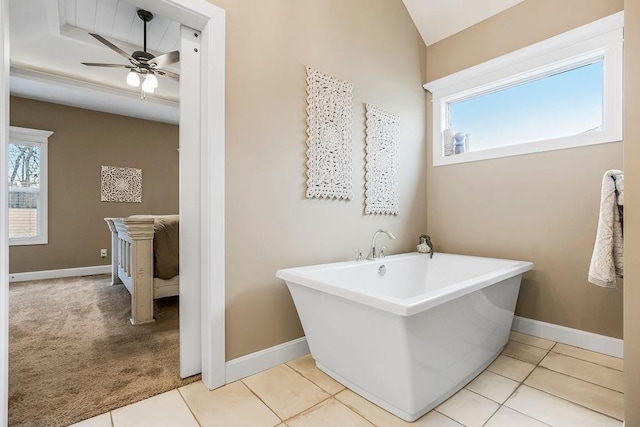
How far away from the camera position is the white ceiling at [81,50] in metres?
2.73

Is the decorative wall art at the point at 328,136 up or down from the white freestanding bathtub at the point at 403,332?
up

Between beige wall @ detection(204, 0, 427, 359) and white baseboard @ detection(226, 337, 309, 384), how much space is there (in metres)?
0.04

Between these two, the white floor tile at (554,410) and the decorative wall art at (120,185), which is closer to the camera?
the white floor tile at (554,410)

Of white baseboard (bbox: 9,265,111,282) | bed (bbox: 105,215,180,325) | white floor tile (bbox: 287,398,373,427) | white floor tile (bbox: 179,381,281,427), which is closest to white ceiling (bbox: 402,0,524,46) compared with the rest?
bed (bbox: 105,215,180,325)

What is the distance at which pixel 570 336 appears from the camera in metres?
2.22

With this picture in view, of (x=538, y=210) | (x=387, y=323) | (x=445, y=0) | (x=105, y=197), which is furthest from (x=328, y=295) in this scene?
(x=105, y=197)

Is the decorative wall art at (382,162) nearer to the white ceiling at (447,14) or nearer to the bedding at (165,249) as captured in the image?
the white ceiling at (447,14)

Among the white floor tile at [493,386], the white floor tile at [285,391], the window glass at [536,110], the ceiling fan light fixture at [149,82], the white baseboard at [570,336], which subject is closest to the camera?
the white floor tile at [285,391]

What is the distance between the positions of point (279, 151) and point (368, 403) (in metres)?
1.49

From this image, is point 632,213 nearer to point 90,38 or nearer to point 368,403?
point 368,403

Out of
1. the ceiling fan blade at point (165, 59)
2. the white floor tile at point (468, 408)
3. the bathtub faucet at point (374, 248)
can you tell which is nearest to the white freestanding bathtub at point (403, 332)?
the white floor tile at point (468, 408)

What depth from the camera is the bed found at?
254 centimetres

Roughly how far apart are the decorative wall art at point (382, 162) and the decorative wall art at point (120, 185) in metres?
4.42

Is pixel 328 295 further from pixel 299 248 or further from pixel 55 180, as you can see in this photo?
pixel 55 180
